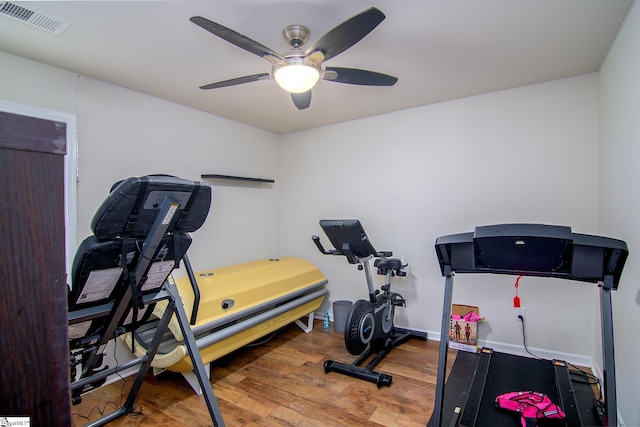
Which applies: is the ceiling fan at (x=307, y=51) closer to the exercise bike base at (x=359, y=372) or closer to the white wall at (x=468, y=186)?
the white wall at (x=468, y=186)

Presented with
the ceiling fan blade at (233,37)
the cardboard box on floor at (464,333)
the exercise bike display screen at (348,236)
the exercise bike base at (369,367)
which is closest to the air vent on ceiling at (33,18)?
the ceiling fan blade at (233,37)

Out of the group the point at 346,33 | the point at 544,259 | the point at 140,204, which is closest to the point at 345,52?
the point at 346,33

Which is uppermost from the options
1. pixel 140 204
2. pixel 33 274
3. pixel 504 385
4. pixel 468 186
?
pixel 468 186

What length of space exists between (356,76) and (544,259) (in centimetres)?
160

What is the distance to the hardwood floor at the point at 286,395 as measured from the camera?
7.27 feet

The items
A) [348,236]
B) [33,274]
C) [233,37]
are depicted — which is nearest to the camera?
[33,274]

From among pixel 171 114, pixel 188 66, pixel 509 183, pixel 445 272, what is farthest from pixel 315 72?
pixel 509 183

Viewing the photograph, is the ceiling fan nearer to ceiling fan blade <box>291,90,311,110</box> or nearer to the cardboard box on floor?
ceiling fan blade <box>291,90,311,110</box>

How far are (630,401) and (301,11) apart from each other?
9.72 ft

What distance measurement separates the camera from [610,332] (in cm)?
151

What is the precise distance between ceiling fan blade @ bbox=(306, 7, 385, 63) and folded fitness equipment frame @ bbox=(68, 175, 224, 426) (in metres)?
1.01

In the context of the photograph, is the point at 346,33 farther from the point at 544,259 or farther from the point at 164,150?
the point at 164,150

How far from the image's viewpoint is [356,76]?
87.1 inches

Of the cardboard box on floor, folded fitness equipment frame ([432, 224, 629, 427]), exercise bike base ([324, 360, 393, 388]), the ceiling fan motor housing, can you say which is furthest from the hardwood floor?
the ceiling fan motor housing
